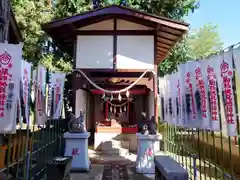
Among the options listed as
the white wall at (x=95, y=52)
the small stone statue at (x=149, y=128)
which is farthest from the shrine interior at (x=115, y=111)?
the small stone statue at (x=149, y=128)

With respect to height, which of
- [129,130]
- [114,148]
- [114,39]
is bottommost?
[114,148]

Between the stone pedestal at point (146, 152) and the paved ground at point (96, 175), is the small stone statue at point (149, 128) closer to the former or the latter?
the stone pedestal at point (146, 152)

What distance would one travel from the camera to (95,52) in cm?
988

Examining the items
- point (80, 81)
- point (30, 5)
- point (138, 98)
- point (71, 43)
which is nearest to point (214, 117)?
point (80, 81)

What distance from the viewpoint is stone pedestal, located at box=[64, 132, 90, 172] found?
901cm

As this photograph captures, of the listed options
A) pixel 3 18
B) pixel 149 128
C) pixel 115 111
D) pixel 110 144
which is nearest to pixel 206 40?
pixel 115 111

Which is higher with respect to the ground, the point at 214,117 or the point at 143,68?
the point at 143,68

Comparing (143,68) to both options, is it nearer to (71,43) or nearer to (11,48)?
(71,43)

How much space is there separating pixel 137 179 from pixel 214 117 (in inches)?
184

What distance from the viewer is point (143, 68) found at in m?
9.86

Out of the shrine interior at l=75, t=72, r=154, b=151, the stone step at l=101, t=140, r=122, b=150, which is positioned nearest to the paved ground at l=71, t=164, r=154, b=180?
the stone step at l=101, t=140, r=122, b=150

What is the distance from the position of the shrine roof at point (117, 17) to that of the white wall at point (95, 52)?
610 mm

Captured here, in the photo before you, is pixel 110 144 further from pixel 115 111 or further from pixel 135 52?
pixel 135 52

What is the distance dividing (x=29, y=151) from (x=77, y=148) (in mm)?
3791
